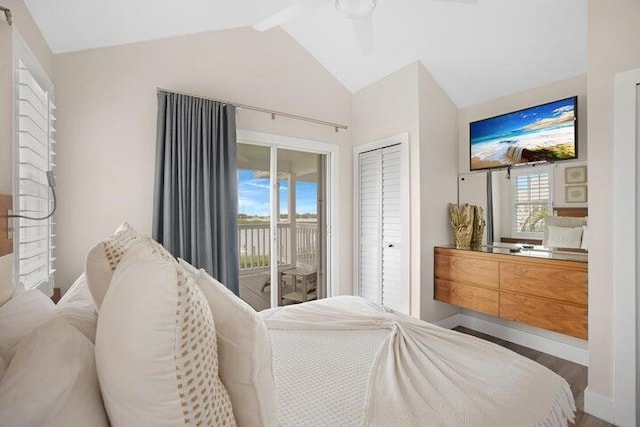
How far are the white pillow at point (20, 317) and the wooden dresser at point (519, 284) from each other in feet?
9.89

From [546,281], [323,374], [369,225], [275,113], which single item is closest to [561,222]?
[546,281]

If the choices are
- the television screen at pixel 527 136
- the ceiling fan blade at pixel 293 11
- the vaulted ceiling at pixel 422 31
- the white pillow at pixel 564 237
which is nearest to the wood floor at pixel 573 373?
the white pillow at pixel 564 237

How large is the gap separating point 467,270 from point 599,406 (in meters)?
1.26

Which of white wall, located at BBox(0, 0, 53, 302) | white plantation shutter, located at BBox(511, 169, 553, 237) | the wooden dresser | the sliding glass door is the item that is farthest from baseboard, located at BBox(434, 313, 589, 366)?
white wall, located at BBox(0, 0, 53, 302)

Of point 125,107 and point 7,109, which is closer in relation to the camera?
point 7,109

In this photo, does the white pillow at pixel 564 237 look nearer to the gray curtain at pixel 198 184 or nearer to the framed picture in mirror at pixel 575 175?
the framed picture in mirror at pixel 575 175

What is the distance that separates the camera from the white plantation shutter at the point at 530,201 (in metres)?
2.73

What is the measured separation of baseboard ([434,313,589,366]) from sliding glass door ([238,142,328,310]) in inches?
61.7

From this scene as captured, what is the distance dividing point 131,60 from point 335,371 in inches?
111

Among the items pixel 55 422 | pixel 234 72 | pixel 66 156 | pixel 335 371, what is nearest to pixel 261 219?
pixel 234 72

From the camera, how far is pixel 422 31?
2.79 m

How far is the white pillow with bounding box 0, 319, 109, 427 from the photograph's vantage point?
1.67 feet

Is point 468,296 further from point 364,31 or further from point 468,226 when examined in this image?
point 364,31

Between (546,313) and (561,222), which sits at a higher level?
(561,222)
